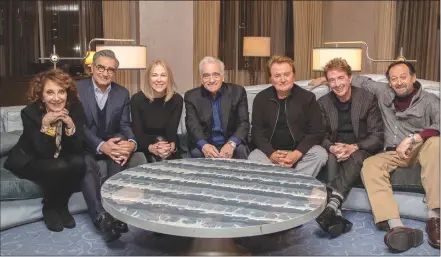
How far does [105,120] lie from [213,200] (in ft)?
4.56

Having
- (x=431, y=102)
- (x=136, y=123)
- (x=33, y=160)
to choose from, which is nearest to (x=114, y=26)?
(x=136, y=123)

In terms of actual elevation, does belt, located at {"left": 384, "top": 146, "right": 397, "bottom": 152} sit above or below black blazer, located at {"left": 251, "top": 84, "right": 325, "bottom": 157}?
below

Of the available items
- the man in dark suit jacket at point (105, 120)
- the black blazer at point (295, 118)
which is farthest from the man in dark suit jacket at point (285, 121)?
the man in dark suit jacket at point (105, 120)

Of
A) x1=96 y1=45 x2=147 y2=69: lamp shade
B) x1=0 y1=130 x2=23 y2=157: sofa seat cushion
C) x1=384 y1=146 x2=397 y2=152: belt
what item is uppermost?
x1=96 y1=45 x2=147 y2=69: lamp shade

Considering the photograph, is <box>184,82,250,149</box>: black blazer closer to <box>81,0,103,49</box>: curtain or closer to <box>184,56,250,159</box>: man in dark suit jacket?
<box>184,56,250,159</box>: man in dark suit jacket

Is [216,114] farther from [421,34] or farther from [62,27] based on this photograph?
[62,27]

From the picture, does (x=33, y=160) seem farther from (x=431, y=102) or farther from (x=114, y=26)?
(x=114, y=26)

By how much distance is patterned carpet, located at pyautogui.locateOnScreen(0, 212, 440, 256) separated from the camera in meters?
2.62

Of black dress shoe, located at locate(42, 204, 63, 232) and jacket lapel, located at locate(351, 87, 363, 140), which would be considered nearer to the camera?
black dress shoe, located at locate(42, 204, 63, 232)

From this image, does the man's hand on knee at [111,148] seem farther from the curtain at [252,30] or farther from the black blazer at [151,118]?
the curtain at [252,30]

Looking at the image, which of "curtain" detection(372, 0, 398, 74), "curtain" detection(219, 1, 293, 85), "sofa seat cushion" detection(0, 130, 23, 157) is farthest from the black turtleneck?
"curtain" detection(219, 1, 293, 85)

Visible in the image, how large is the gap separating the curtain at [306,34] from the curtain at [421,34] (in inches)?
45.5

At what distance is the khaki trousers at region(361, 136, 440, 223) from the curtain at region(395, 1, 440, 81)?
346 cm

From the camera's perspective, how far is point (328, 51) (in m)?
3.83
